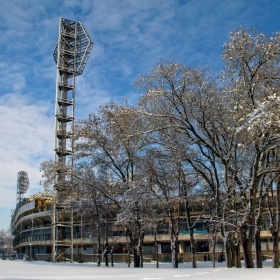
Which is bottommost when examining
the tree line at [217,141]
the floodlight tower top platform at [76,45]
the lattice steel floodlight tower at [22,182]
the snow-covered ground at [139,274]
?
the snow-covered ground at [139,274]

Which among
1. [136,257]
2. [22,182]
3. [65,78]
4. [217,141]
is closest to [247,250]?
[217,141]

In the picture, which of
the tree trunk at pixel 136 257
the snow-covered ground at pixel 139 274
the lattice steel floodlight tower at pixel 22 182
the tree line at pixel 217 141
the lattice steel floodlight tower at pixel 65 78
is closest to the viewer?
the snow-covered ground at pixel 139 274

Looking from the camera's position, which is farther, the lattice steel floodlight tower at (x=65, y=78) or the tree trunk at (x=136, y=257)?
the lattice steel floodlight tower at (x=65, y=78)

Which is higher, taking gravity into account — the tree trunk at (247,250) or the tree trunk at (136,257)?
the tree trunk at (247,250)

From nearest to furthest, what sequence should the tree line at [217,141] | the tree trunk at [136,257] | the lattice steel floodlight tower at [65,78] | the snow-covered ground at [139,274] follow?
the snow-covered ground at [139,274]
the tree line at [217,141]
the tree trunk at [136,257]
the lattice steel floodlight tower at [65,78]

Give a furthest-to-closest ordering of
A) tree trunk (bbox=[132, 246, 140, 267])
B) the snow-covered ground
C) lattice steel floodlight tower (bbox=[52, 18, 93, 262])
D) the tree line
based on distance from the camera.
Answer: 1. lattice steel floodlight tower (bbox=[52, 18, 93, 262])
2. tree trunk (bbox=[132, 246, 140, 267])
3. the tree line
4. the snow-covered ground

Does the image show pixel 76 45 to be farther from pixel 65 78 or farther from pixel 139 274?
pixel 139 274

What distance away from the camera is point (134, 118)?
1903 centimetres

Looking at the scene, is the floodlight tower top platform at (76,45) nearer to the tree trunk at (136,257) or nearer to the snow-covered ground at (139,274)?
the tree trunk at (136,257)

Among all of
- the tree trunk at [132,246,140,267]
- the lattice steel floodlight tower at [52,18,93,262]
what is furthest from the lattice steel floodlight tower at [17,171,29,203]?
the tree trunk at [132,246,140,267]

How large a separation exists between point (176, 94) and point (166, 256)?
120 feet

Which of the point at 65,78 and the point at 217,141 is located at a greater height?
the point at 65,78

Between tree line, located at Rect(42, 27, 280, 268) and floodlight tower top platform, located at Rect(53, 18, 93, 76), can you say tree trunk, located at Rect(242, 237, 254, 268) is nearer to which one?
tree line, located at Rect(42, 27, 280, 268)

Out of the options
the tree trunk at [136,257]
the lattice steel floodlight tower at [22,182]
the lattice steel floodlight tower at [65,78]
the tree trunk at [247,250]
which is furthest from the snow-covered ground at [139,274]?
the lattice steel floodlight tower at [22,182]
